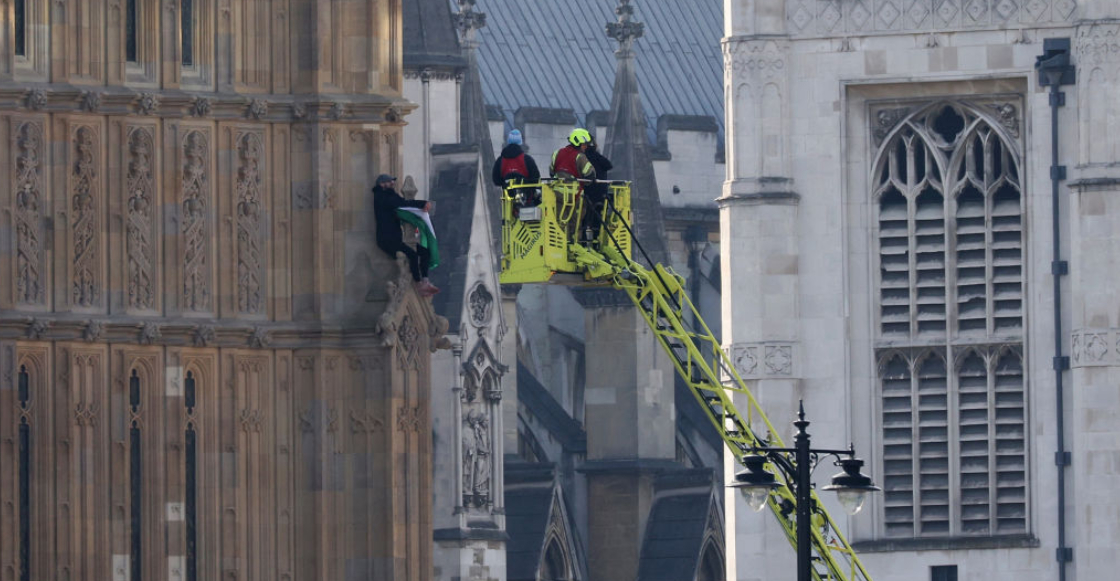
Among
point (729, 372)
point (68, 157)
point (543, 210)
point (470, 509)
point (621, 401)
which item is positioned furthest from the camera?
point (621, 401)

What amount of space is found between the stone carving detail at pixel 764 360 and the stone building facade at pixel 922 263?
3 centimetres

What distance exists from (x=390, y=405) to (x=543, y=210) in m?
11.3

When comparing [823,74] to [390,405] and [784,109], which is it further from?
[390,405]

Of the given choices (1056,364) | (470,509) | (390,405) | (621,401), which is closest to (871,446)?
(1056,364)

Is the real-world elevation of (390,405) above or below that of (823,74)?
below

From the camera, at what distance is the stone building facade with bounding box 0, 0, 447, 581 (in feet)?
133

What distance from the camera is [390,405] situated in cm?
4184

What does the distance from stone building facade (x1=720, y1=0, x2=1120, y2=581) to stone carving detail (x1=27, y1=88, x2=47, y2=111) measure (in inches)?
969

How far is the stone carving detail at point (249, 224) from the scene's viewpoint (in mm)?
41844

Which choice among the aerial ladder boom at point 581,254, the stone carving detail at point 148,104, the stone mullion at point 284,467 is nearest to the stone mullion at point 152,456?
the stone mullion at point 284,467

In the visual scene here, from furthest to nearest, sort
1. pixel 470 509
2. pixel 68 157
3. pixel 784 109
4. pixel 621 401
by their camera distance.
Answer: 1. pixel 621 401
2. pixel 470 509
3. pixel 784 109
4. pixel 68 157

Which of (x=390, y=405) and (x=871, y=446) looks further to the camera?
(x=871, y=446)

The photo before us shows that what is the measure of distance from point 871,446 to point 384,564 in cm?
2340

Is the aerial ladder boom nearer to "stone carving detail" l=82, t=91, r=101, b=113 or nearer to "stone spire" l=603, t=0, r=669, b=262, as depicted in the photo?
"stone carving detail" l=82, t=91, r=101, b=113
